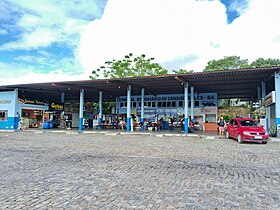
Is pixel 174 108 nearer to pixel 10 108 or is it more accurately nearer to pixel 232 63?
pixel 232 63

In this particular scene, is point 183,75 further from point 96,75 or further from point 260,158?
point 96,75

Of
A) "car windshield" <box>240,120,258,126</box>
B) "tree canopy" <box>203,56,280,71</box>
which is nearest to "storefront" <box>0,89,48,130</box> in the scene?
"car windshield" <box>240,120,258,126</box>

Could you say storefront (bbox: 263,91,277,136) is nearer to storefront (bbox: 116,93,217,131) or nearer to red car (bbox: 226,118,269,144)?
red car (bbox: 226,118,269,144)

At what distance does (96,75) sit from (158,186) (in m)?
43.5

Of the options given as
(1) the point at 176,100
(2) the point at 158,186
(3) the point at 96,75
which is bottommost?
(2) the point at 158,186

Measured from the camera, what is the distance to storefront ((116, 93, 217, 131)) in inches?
1083

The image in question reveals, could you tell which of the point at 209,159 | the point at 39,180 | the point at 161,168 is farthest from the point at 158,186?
the point at 209,159

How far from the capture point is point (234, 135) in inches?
621

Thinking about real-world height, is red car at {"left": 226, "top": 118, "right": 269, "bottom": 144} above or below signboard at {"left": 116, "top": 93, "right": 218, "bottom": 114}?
below

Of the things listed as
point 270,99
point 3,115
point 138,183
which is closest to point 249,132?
point 270,99

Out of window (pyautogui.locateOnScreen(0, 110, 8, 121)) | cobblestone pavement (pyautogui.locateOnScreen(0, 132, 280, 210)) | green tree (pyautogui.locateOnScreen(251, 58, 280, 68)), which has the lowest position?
cobblestone pavement (pyautogui.locateOnScreen(0, 132, 280, 210))

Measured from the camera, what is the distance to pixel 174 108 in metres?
29.0

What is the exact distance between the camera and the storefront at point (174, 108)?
27516 millimetres

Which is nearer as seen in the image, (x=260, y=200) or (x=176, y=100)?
(x=260, y=200)
